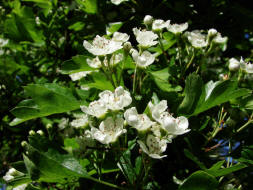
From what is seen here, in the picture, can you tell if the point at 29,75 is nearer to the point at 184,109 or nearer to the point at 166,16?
the point at 166,16

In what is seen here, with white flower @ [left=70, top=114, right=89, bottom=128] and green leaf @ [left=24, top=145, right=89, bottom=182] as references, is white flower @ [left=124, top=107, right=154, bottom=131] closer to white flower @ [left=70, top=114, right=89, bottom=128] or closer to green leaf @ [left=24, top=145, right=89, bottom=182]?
green leaf @ [left=24, top=145, right=89, bottom=182]

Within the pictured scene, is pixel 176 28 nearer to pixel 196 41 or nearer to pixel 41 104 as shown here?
pixel 196 41

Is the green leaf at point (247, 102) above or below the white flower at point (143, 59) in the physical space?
below

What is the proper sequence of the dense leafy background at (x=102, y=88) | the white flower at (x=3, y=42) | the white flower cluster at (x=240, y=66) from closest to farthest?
Answer: the dense leafy background at (x=102, y=88) < the white flower cluster at (x=240, y=66) < the white flower at (x=3, y=42)

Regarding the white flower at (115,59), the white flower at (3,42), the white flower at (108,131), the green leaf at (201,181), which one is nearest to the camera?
the green leaf at (201,181)

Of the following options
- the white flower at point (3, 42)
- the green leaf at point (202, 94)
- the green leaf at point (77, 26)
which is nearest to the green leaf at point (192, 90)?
the green leaf at point (202, 94)

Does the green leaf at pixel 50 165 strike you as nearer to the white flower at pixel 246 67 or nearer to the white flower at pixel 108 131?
the white flower at pixel 108 131

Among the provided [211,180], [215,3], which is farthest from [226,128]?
[215,3]

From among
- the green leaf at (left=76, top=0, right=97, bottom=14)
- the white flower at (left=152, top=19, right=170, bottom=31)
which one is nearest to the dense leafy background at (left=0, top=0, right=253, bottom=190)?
the green leaf at (left=76, top=0, right=97, bottom=14)
